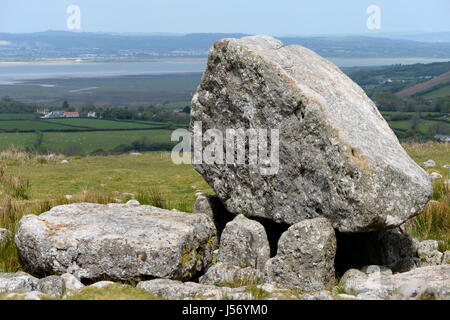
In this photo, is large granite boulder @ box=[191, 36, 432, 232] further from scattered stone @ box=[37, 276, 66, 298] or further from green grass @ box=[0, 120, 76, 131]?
green grass @ box=[0, 120, 76, 131]

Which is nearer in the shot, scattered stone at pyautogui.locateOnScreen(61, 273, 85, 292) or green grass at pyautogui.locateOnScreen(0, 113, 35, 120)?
scattered stone at pyautogui.locateOnScreen(61, 273, 85, 292)

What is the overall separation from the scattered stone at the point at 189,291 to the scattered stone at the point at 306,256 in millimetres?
1275

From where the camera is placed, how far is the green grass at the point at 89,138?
71.4m

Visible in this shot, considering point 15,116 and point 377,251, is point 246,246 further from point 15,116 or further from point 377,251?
point 15,116

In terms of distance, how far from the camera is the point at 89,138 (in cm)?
7912

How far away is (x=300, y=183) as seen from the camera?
35.8 ft

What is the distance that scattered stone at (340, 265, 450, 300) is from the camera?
8148 millimetres

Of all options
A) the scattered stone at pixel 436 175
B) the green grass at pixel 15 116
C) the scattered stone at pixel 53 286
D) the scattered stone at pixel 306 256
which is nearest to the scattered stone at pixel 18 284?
the scattered stone at pixel 53 286

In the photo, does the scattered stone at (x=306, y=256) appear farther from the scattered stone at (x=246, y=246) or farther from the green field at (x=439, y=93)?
the green field at (x=439, y=93)

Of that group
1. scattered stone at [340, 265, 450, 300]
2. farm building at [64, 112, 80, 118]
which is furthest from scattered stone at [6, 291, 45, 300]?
farm building at [64, 112, 80, 118]

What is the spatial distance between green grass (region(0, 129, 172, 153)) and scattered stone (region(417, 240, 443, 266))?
195 ft

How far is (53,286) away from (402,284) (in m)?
4.87

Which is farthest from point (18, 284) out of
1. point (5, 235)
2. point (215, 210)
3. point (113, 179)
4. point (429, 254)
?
point (113, 179)
